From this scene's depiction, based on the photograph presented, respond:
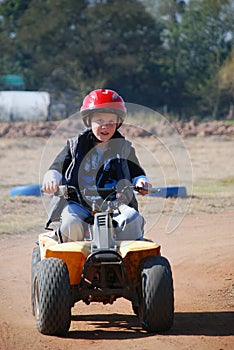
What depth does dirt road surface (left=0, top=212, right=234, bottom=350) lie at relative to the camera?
5.79 metres

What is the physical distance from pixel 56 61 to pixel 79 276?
147 feet

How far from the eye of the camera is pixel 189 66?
5175 cm

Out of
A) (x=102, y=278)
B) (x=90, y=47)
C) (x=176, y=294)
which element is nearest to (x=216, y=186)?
(x=176, y=294)

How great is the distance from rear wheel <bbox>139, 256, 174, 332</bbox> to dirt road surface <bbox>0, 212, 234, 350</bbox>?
0.39ft

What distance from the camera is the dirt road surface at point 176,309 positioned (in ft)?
19.0

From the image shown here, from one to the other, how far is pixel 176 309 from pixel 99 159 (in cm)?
153

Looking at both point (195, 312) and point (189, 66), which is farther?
point (189, 66)

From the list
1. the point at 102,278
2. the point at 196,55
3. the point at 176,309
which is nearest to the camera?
the point at 102,278

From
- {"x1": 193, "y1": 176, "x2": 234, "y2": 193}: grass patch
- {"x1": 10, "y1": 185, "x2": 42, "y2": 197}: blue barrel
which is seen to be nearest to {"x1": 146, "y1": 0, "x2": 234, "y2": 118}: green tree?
{"x1": 193, "y1": 176, "x2": 234, "y2": 193}: grass patch

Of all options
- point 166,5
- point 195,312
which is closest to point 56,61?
point 166,5

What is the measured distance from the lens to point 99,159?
652cm

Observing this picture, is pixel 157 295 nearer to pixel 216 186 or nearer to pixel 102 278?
pixel 102 278

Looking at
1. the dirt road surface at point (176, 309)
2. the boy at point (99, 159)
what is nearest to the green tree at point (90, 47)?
the dirt road surface at point (176, 309)

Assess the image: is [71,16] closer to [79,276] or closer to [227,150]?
[227,150]
